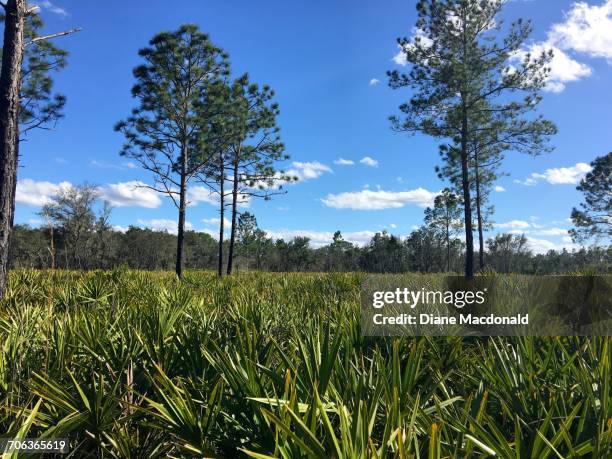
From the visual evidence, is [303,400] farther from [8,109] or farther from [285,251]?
[285,251]

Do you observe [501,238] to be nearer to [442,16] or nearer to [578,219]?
[578,219]

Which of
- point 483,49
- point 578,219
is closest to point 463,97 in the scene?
point 483,49

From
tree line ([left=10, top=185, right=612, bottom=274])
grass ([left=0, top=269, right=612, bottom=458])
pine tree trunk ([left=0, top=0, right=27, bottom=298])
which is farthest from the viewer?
tree line ([left=10, top=185, right=612, bottom=274])

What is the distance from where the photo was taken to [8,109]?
679cm

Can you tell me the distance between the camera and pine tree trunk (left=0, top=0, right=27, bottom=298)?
21.9ft

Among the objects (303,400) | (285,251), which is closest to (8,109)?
(303,400)

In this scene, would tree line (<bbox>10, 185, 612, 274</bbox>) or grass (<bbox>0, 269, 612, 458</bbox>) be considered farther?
tree line (<bbox>10, 185, 612, 274</bbox>)

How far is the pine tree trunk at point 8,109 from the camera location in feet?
Answer: 21.9

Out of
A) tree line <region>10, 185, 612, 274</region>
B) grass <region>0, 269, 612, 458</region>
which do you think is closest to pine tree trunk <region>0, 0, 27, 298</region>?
grass <region>0, 269, 612, 458</region>

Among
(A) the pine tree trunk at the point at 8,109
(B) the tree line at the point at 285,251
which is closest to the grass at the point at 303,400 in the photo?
(A) the pine tree trunk at the point at 8,109

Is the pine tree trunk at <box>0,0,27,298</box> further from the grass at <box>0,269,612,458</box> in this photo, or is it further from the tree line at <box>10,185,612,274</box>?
the tree line at <box>10,185,612,274</box>

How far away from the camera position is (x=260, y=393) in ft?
6.86

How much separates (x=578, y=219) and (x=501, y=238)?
37102 mm

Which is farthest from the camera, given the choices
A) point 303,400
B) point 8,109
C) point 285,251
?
point 285,251
